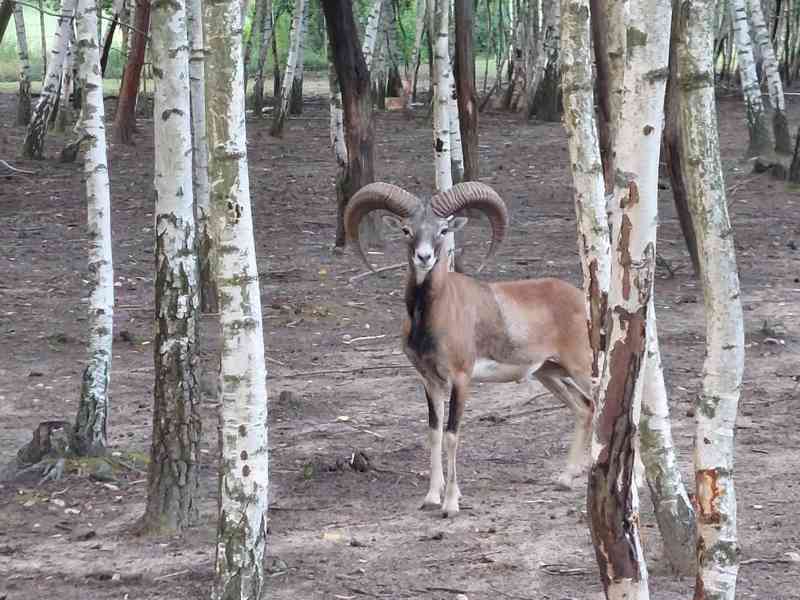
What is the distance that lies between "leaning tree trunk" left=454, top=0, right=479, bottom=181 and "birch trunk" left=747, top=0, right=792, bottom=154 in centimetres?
688

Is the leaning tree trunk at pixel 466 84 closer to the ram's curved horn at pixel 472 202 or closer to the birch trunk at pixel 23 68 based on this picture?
the ram's curved horn at pixel 472 202

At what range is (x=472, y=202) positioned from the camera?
9156 millimetres

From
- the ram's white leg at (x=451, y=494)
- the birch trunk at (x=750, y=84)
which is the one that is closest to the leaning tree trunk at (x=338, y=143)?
the birch trunk at (x=750, y=84)

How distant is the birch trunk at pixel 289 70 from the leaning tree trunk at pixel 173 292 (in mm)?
18087

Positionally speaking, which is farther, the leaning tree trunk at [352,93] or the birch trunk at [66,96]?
the birch trunk at [66,96]

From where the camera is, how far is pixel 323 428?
9.74 meters

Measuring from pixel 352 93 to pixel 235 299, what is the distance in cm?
984

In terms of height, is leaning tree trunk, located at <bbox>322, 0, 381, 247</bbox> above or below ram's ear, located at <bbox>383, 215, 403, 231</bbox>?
above

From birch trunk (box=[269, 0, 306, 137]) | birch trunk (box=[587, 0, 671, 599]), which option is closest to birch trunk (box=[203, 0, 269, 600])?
birch trunk (box=[587, 0, 671, 599])

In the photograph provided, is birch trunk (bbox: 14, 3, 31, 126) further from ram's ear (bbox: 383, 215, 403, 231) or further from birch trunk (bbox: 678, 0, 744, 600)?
birch trunk (bbox: 678, 0, 744, 600)

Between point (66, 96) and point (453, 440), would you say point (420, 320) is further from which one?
point (66, 96)

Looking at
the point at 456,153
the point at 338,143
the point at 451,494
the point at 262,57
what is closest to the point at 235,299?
the point at 451,494

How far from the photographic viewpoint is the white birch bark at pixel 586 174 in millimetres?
6449

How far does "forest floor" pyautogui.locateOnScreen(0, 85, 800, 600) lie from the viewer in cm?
700
